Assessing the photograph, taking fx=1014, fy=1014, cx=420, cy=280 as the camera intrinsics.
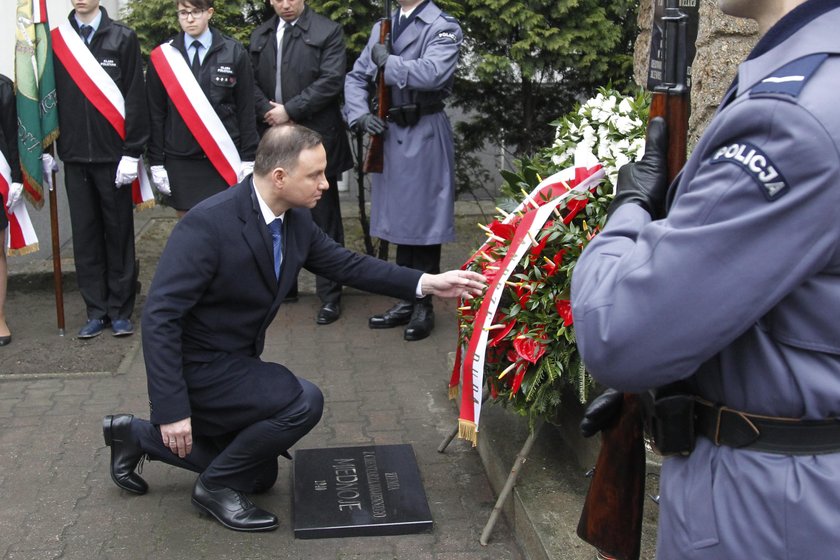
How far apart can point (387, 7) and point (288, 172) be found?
259cm

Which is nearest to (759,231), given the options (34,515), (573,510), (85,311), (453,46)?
(573,510)

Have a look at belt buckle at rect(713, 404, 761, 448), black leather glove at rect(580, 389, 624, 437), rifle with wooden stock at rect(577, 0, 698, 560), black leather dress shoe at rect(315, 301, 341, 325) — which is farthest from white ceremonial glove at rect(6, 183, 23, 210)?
belt buckle at rect(713, 404, 761, 448)

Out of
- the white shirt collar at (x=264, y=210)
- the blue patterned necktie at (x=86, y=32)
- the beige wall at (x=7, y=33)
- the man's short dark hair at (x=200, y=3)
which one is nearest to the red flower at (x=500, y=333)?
the white shirt collar at (x=264, y=210)

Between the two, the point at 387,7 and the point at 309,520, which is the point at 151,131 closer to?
the point at 387,7

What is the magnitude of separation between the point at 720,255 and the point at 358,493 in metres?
2.81

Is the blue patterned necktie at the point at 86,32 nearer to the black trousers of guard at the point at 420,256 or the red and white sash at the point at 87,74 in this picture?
the red and white sash at the point at 87,74

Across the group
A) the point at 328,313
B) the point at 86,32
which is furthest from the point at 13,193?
the point at 328,313

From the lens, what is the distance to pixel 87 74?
19.5 feet

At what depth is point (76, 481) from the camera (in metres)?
4.32

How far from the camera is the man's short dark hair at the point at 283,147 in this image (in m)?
3.74

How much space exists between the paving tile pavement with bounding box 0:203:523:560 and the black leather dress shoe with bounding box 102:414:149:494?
84 mm

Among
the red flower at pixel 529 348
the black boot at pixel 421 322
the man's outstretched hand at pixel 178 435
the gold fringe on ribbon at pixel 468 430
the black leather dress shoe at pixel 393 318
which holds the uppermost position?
the red flower at pixel 529 348

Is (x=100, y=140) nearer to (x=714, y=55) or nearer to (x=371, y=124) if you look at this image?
(x=371, y=124)

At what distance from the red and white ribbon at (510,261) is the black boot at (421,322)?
7.83ft
